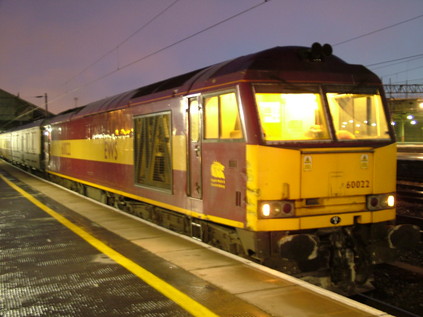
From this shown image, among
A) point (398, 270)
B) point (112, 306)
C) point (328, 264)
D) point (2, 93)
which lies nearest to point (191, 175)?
point (328, 264)

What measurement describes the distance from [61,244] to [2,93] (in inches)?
2670

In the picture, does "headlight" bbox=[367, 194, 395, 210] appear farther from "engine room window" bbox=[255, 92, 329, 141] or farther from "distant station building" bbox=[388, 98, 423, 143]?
"distant station building" bbox=[388, 98, 423, 143]

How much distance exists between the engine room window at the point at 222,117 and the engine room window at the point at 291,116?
387 millimetres

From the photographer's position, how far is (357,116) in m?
6.47

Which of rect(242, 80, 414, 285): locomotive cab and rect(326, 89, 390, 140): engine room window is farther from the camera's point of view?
rect(326, 89, 390, 140): engine room window

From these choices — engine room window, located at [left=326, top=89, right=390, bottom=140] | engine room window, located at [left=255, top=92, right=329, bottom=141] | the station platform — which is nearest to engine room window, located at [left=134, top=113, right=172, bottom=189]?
the station platform

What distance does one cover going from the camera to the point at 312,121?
20.4 feet

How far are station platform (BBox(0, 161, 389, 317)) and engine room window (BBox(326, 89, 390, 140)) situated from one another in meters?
2.32

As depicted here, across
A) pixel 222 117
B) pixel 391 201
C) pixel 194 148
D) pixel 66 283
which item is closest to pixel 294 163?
A: pixel 222 117

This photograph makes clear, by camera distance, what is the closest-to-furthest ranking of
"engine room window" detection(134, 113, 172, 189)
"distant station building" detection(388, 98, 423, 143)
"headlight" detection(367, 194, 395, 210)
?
"headlight" detection(367, 194, 395, 210)
"engine room window" detection(134, 113, 172, 189)
"distant station building" detection(388, 98, 423, 143)

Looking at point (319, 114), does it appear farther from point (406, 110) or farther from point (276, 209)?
point (406, 110)

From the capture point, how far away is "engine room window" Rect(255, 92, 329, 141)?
596 centimetres

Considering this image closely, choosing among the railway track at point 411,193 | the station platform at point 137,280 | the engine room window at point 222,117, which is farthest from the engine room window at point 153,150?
the railway track at point 411,193

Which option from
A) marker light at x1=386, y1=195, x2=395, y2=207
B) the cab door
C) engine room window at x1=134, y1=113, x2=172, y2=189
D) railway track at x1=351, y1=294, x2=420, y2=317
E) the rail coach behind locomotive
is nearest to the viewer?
railway track at x1=351, y1=294, x2=420, y2=317
